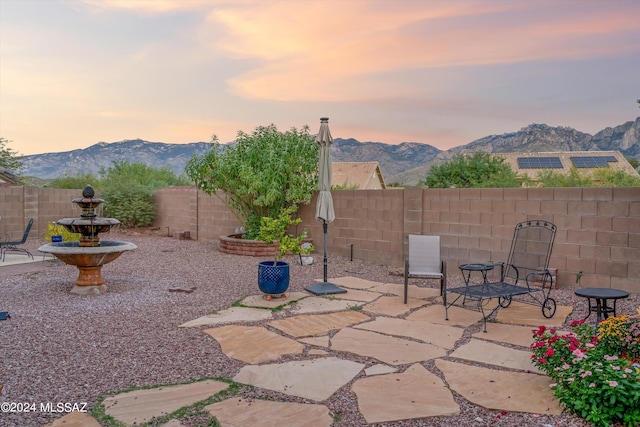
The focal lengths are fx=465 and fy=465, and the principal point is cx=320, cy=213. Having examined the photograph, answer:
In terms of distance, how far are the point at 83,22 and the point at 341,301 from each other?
9.44m

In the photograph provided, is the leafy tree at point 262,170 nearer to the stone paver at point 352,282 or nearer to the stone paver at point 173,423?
the stone paver at point 352,282

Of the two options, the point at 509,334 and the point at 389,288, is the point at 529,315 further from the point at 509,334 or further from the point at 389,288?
the point at 389,288

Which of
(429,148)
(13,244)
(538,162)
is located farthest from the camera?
(429,148)

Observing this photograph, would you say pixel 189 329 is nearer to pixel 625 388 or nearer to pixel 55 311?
pixel 55 311

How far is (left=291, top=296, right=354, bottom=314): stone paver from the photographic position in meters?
5.70

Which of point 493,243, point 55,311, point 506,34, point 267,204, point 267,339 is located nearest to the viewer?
point 267,339

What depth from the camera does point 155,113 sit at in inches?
642

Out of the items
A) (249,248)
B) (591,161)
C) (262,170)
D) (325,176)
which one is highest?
(591,161)

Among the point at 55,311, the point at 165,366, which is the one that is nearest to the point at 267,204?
the point at 55,311

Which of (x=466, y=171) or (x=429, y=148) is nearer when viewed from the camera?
(x=466, y=171)

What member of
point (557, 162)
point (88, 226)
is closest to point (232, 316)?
point (88, 226)

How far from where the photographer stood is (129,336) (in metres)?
4.59

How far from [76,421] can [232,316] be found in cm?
259

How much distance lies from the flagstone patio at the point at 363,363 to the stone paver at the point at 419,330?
0.01 meters
